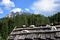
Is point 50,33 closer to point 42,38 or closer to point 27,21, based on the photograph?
point 42,38

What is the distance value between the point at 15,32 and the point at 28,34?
2.97ft

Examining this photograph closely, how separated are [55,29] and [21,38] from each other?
1.58 m

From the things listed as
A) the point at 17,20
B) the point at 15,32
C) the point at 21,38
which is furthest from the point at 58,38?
the point at 17,20

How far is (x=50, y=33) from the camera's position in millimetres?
8820

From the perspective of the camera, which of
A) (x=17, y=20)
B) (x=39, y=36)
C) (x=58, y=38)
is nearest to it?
(x=58, y=38)

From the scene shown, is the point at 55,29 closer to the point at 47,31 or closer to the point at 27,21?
the point at 47,31

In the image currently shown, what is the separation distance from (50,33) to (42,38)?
0.42 meters

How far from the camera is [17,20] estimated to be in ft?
328

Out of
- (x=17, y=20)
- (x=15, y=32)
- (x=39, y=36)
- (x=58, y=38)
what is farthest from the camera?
(x=17, y=20)

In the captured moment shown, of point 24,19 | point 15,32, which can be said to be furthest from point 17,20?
point 15,32

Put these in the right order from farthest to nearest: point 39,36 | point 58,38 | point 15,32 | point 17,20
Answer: point 17,20 → point 15,32 → point 39,36 → point 58,38

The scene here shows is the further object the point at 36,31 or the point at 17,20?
the point at 17,20

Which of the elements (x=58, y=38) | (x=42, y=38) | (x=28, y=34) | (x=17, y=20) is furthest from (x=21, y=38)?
(x=17, y=20)

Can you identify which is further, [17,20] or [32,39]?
[17,20]
